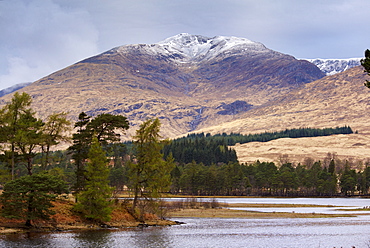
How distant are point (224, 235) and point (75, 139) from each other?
2836 cm

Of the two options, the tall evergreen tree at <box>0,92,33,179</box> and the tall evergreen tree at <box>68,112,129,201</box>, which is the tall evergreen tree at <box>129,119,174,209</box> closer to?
the tall evergreen tree at <box>68,112,129,201</box>

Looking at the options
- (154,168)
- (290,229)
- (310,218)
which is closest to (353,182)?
(310,218)

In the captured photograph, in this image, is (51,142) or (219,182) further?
Answer: (219,182)

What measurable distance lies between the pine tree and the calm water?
3.59 metres

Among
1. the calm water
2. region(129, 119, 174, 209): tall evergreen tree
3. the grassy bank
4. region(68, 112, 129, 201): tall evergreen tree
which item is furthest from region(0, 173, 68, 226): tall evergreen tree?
region(129, 119, 174, 209): tall evergreen tree

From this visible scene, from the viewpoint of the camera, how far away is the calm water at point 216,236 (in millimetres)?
61969

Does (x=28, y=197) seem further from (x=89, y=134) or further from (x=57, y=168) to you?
(x=89, y=134)

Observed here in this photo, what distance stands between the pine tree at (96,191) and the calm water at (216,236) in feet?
11.8

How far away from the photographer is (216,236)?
73750 mm

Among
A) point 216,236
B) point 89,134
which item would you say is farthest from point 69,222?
point 216,236

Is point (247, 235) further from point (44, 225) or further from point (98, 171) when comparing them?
point (44, 225)

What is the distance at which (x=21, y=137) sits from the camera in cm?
7144

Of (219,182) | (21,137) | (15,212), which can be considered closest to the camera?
(15,212)

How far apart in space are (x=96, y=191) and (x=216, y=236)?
18650mm
